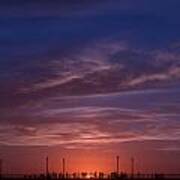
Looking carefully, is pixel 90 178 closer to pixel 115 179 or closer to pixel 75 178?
pixel 75 178

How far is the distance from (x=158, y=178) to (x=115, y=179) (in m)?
10.8

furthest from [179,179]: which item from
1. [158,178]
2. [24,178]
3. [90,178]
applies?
[24,178]

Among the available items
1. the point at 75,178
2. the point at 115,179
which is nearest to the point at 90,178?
the point at 75,178

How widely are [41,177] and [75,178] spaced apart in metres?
9.76

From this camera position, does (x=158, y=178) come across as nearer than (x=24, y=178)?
Yes

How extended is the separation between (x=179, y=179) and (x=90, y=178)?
22.3 metres

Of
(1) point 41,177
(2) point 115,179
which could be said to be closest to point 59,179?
(1) point 41,177

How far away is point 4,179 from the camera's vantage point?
184500 mm

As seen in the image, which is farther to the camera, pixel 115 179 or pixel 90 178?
pixel 90 178

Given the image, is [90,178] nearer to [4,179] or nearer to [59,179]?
[59,179]

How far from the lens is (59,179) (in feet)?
627

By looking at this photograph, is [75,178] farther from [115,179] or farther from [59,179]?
[115,179]

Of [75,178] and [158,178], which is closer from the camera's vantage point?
[158,178]

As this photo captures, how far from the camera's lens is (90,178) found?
642 feet
